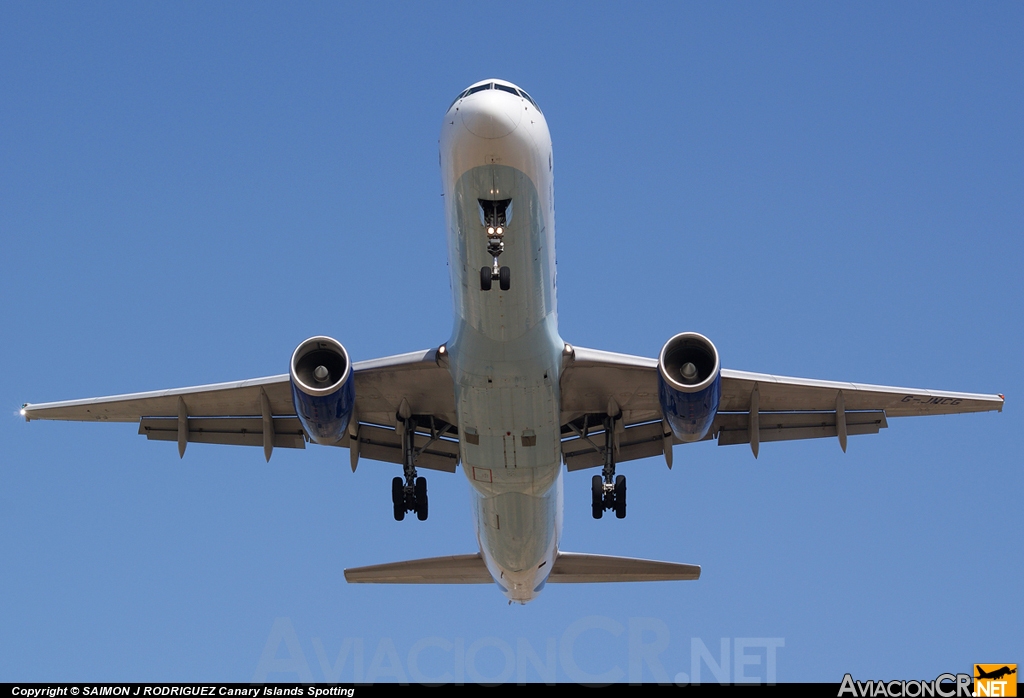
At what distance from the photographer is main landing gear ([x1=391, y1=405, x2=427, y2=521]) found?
24.0 m

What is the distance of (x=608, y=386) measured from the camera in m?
23.2

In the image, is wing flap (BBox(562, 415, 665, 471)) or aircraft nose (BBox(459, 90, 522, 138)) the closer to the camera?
aircraft nose (BBox(459, 90, 522, 138))

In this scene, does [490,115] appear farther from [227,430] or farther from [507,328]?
[227,430]

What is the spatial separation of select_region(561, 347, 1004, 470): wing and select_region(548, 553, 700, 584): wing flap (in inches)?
90.5

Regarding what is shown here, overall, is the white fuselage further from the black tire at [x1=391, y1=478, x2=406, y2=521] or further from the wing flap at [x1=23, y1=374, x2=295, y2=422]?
the wing flap at [x1=23, y1=374, x2=295, y2=422]

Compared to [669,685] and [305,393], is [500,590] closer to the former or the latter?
[669,685]

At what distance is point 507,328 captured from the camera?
66.9 feet

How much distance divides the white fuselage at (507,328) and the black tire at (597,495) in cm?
68

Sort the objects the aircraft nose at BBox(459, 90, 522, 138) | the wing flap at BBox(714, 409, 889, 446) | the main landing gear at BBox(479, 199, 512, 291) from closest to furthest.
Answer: the aircraft nose at BBox(459, 90, 522, 138), the main landing gear at BBox(479, 199, 512, 291), the wing flap at BBox(714, 409, 889, 446)

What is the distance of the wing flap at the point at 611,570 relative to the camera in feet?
84.9

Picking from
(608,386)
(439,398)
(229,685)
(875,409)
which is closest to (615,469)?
(608,386)

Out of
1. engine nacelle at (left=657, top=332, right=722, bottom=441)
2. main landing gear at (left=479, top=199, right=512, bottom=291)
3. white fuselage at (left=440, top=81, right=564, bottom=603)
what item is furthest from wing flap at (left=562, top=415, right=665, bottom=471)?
main landing gear at (left=479, top=199, right=512, bottom=291)

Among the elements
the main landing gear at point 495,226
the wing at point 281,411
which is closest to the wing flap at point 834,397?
the wing at point 281,411

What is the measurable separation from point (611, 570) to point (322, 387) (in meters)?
8.39
